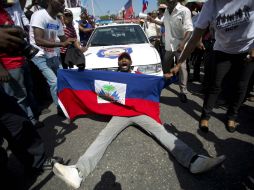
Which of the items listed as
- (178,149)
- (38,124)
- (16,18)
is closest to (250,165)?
(178,149)

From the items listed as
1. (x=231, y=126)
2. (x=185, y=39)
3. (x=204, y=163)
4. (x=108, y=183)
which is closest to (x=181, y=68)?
(x=185, y=39)

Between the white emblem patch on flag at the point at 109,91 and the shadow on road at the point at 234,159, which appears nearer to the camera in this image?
the shadow on road at the point at 234,159

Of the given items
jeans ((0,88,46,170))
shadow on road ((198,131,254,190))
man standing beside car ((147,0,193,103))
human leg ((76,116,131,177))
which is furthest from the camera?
man standing beside car ((147,0,193,103))

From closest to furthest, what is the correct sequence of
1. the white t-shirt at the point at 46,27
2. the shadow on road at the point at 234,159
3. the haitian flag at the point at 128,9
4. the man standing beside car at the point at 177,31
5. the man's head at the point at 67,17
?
the shadow on road at the point at 234,159
the white t-shirt at the point at 46,27
the man standing beside car at the point at 177,31
the man's head at the point at 67,17
the haitian flag at the point at 128,9

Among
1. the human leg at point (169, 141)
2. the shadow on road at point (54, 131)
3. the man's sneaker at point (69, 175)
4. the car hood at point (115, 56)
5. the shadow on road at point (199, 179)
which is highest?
the car hood at point (115, 56)

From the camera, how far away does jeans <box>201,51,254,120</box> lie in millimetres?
2867

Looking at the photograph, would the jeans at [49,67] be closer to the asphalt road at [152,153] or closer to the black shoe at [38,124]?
the black shoe at [38,124]

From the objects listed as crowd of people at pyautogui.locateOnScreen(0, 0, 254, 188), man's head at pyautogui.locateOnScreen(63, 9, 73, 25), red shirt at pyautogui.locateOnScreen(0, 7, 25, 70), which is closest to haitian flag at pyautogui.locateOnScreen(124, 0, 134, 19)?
man's head at pyautogui.locateOnScreen(63, 9, 73, 25)

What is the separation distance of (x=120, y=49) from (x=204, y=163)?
288 cm

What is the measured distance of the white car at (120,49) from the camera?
12.7 feet

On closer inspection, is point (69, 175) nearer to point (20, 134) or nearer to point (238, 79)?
point (20, 134)

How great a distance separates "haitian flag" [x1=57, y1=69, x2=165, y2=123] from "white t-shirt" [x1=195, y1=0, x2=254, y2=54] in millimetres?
984

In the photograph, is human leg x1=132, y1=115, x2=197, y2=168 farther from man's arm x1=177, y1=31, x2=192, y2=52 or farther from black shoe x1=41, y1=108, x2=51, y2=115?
black shoe x1=41, y1=108, x2=51, y2=115

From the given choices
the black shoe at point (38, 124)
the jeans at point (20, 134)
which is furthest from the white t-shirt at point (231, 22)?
the black shoe at point (38, 124)
